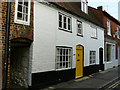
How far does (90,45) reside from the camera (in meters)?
10.9

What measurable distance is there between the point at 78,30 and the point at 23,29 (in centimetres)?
549

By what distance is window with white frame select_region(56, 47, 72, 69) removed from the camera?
7363 millimetres

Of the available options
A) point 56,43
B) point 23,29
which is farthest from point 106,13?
point 23,29

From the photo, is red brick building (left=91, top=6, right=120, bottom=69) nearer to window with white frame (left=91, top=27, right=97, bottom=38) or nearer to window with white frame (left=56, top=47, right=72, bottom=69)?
window with white frame (left=91, top=27, right=97, bottom=38)

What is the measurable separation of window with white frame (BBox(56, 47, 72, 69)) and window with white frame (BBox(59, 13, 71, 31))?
1.59 meters

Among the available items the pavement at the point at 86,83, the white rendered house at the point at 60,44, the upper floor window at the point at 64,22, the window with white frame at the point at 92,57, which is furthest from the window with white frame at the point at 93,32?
the pavement at the point at 86,83

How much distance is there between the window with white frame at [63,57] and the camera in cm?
736

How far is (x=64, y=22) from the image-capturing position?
8070 mm

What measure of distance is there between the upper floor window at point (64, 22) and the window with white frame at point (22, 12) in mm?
2647

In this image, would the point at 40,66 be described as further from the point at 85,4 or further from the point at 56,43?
the point at 85,4

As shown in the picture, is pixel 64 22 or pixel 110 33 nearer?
pixel 64 22

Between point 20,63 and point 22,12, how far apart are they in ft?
9.83

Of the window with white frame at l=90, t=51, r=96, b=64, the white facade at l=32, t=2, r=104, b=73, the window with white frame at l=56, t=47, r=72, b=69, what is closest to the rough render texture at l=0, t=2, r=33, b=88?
the white facade at l=32, t=2, r=104, b=73

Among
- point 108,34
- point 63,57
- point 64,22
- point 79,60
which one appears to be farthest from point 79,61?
point 108,34
